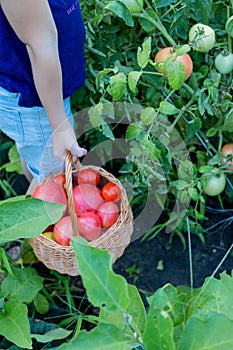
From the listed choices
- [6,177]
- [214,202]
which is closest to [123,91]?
[214,202]

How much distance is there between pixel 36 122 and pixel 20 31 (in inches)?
15.9

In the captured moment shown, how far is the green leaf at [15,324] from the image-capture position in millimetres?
1104

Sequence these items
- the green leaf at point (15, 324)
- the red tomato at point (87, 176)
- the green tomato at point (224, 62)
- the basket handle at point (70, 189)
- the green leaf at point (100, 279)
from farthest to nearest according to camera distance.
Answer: the red tomato at point (87, 176), the green tomato at point (224, 62), the basket handle at point (70, 189), the green leaf at point (15, 324), the green leaf at point (100, 279)

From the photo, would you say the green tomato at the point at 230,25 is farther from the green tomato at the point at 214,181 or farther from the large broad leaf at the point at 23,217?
the large broad leaf at the point at 23,217

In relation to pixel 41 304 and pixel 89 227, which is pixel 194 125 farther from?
pixel 41 304

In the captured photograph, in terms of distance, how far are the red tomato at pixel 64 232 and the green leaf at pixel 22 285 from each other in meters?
0.13

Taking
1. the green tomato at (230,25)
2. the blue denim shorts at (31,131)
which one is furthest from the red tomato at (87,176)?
the green tomato at (230,25)

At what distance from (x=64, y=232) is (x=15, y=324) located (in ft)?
0.89

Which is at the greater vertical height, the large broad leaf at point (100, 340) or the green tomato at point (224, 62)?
the green tomato at point (224, 62)

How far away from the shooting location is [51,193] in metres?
1.38

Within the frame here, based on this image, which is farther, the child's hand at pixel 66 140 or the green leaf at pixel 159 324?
the child's hand at pixel 66 140

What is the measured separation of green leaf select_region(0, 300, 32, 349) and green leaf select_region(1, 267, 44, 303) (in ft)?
0.35

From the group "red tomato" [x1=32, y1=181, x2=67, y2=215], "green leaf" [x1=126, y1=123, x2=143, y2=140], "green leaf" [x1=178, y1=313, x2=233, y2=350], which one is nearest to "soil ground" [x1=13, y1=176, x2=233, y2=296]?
"red tomato" [x1=32, y1=181, x2=67, y2=215]

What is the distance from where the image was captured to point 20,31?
1041 mm
